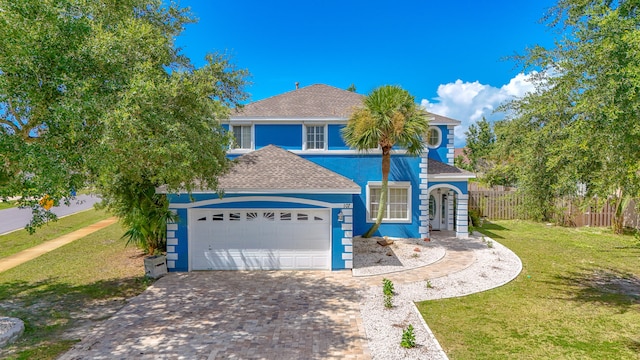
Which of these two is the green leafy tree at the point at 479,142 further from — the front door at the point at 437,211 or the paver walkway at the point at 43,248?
the paver walkway at the point at 43,248

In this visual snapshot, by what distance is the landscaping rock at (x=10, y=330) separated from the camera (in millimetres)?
7082

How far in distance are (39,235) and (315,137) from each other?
17234mm

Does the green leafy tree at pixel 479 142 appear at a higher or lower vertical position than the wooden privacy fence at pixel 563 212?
Answer: higher

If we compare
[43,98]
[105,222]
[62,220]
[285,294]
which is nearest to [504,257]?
[285,294]

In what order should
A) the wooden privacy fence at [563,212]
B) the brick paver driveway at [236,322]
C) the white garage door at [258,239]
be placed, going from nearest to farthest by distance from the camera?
the brick paver driveway at [236,322]
the white garage door at [258,239]
the wooden privacy fence at [563,212]

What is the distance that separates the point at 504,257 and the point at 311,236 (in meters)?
8.19

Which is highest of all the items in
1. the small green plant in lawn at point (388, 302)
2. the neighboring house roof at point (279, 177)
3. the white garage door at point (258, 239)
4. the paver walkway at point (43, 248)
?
the neighboring house roof at point (279, 177)

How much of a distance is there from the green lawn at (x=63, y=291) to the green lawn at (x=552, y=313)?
851 centimetres

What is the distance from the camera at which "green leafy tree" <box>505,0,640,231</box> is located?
22.2 feet

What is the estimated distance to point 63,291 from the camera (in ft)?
34.0

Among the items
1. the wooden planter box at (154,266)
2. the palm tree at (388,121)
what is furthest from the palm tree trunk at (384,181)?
the wooden planter box at (154,266)

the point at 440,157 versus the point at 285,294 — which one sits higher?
the point at 440,157

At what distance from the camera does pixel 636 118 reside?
6691 millimetres

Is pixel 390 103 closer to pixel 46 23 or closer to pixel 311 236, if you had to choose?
pixel 311 236
